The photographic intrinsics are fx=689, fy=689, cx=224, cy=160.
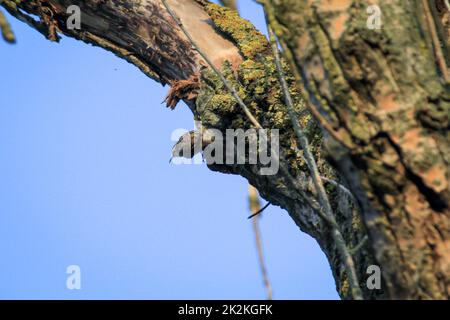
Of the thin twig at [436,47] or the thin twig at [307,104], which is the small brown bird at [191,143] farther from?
the thin twig at [436,47]

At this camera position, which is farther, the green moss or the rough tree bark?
the green moss

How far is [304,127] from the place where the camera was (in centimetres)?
318

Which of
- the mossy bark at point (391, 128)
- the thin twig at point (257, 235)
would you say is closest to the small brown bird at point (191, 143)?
the thin twig at point (257, 235)

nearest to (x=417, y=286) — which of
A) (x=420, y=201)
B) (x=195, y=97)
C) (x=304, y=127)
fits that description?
(x=420, y=201)

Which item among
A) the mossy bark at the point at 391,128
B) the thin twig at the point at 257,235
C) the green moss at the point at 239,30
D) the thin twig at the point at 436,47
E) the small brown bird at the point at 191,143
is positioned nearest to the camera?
the mossy bark at the point at 391,128

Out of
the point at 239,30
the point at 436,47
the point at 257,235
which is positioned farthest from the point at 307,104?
the point at 239,30

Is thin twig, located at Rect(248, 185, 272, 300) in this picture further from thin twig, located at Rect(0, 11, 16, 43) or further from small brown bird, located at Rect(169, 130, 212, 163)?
thin twig, located at Rect(0, 11, 16, 43)

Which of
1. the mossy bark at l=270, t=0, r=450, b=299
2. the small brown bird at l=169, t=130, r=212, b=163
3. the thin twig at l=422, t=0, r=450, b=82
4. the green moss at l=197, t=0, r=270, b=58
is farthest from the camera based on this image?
the green moss at l=197, t=0, r=270, b=58

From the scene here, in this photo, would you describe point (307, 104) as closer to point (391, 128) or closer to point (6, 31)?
point (391, 128)

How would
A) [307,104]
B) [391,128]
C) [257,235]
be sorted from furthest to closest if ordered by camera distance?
[257,235], [307,104], [391,128]

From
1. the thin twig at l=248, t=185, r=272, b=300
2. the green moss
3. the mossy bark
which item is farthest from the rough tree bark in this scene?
the green moss

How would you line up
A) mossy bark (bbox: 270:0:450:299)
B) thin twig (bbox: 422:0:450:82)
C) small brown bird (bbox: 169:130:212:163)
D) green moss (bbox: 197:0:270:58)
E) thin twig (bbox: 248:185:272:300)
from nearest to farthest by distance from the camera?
mossy bark (bbox: 270:0:450:299)
thin twig (bbox: 422:0:450:82)
thin twig (bbox: 248:185:272:300)
small brown bird (bbox: 169:130:212:163)
green moss (bbox: 197:0:270:58)
